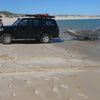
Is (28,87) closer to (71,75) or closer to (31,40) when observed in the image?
(71,75)

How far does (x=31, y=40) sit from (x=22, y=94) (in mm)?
17138

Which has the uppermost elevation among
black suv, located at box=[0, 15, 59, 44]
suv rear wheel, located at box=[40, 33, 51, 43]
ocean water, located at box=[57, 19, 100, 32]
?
black suv, located at box=[0, 15, 59, 44]

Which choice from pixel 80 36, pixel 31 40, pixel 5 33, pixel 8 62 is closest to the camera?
pixel 8 62

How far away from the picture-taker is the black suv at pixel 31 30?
935 inches

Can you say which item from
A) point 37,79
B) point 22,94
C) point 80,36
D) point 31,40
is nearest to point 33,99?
point 22,94

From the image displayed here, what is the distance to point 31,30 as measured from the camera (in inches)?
960

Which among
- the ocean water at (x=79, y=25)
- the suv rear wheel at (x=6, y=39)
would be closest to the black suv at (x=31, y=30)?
the suv rear wheel at (x=6, y=39)

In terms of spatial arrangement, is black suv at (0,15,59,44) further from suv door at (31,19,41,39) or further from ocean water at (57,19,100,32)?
ocean water at (57,19,100,32)

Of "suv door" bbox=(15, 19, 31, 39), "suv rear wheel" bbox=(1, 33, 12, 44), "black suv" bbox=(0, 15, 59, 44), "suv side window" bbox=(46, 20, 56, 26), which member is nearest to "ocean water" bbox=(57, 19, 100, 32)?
"suv side window" bbox=(46, 20, 56, 26)

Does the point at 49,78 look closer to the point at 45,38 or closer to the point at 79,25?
the point at 45,38

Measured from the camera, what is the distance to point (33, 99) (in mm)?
8484

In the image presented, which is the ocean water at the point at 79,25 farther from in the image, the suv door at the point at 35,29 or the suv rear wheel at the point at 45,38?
the suv door at the point at 35,29

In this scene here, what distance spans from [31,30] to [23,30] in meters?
0.56

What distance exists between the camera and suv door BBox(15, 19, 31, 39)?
79.2 feet
